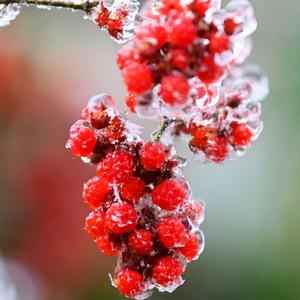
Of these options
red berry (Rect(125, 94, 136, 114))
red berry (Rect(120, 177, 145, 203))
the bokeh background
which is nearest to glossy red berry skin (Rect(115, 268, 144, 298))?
red berry (Rect(120, 177, 145, 203))

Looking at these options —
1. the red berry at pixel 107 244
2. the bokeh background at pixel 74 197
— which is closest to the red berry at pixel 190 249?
the red berry at pixel 107 244

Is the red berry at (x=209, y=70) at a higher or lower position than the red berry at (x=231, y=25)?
lower

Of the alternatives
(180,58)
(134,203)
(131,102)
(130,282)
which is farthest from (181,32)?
(130,282)

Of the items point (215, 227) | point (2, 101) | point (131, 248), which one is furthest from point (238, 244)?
point (131, 248)

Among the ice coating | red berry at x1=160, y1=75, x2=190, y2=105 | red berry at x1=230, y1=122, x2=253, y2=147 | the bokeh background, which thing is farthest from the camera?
the bokeh background

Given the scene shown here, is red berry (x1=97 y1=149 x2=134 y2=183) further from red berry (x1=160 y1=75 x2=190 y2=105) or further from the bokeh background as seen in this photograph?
the bokeh background

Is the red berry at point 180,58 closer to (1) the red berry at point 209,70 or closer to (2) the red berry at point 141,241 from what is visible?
(1) the red berry at point 209,70

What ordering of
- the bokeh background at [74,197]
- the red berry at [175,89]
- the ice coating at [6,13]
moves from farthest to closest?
the bokeh background at [74,197], the ice coating at [6,13], the red berry at [175,89]
